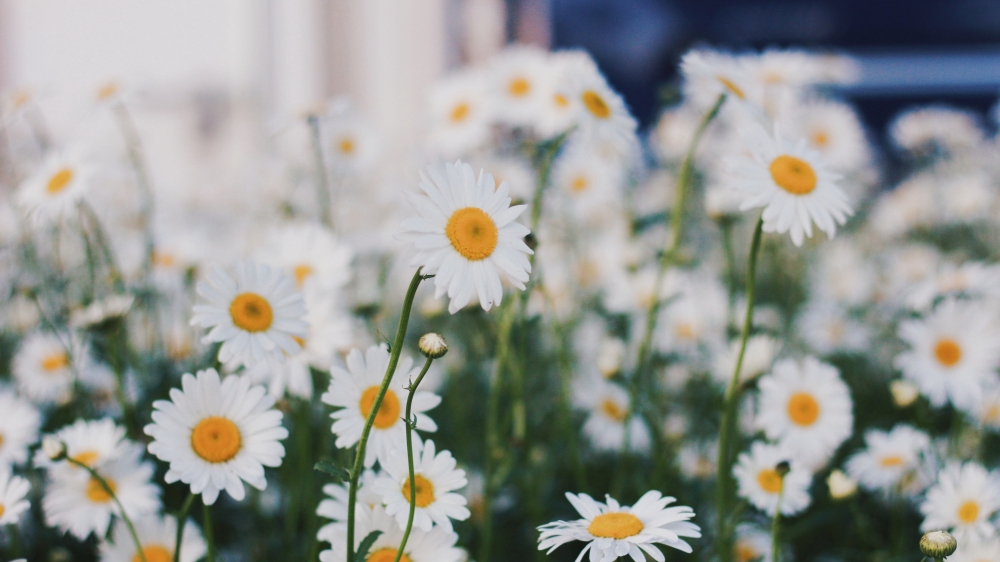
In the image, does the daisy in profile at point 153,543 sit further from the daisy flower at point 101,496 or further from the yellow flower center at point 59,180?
the yellow flower center at point 59,180

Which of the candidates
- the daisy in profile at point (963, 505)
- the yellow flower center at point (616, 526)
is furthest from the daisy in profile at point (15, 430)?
the daisy in profile at point (963, 505)

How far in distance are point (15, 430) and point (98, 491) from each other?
6.9 inches

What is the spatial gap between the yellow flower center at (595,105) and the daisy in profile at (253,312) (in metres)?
0.48

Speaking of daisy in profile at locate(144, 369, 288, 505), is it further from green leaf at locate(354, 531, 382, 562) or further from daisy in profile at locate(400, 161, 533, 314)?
daisy in profile at locate(400, 161, 533, 314)

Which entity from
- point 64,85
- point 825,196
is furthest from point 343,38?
point 825,196

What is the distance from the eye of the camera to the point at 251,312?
74 cm

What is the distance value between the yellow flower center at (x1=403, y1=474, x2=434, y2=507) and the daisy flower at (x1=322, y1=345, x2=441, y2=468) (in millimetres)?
34

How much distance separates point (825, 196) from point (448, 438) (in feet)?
2.97

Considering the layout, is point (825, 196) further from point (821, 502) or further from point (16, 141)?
point (16, 141)

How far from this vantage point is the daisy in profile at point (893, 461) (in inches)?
42.6

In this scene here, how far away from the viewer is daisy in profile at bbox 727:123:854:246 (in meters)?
0.76

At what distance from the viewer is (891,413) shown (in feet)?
5.30

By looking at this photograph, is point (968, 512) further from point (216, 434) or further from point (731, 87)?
point (216, 434)

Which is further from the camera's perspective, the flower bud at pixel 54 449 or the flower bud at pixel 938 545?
the flower bud at pixel 54 449
